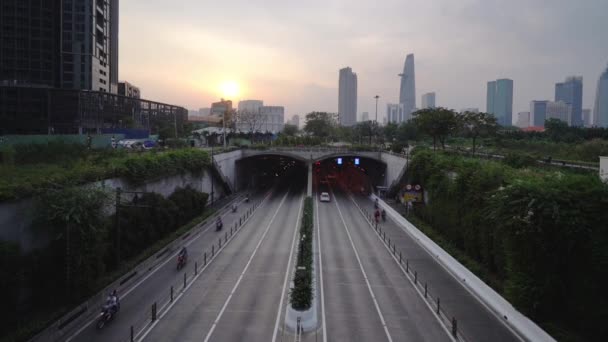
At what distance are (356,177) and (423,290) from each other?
6782 cm

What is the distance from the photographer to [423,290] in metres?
24.8

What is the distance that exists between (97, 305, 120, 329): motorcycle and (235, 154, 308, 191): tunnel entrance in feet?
171

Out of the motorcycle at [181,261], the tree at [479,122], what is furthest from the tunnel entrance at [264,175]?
the motorcycle at [181,261]

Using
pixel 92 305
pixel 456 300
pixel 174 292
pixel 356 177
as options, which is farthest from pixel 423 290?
pixel 356 177

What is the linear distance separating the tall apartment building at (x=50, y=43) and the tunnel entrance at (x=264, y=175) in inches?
1792

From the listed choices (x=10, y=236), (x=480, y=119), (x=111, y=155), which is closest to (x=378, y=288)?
(x=10, y=236)

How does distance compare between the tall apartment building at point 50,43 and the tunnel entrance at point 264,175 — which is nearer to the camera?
the tunnel entrance at point 264,175

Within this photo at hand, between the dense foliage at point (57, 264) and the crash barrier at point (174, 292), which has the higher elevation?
the dense foliage at point (57, 264)

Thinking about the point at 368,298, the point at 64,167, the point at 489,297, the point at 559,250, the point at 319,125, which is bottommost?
the point at 368,298

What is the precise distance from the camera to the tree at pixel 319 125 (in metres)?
149

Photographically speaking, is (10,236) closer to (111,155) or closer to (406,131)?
(111,155)

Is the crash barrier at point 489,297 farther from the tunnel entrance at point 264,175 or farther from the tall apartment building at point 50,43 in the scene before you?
the tall apartment building at point 50,43

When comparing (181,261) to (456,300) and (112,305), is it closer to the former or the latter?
(112,305)

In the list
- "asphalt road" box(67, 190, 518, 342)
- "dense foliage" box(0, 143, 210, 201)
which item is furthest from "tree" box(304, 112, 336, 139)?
"asphalt road" box(67, 190, 518, 342)
